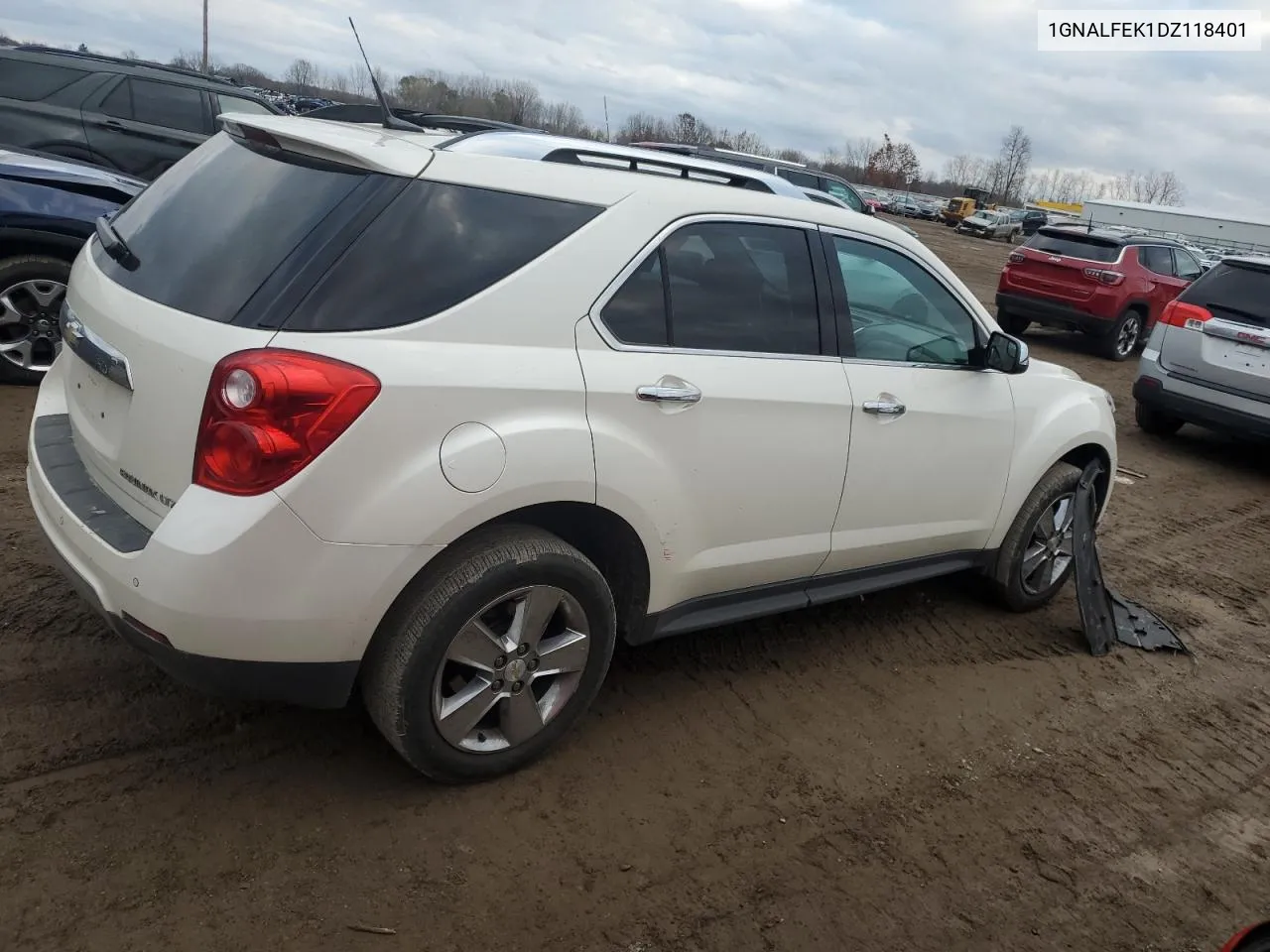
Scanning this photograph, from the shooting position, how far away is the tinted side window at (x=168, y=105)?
9.20 m

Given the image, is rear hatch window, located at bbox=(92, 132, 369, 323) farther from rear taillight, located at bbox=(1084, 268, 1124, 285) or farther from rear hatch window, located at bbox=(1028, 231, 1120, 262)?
rear hatch window, located at bbox=(1028, 231, 1120, 262)

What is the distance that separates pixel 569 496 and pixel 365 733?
1.09 metres

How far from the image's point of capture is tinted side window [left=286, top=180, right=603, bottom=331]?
251 cm

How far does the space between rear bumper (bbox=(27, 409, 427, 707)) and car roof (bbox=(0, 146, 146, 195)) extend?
4125 mm

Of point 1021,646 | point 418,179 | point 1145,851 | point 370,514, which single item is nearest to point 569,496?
point 370,514

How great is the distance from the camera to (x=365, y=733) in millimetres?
3164

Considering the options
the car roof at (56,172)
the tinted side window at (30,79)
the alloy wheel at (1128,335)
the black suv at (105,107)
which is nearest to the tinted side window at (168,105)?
the black suv at (105,107)

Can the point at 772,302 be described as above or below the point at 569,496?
above

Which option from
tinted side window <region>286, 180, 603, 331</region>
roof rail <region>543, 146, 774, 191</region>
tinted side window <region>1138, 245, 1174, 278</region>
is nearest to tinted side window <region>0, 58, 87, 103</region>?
roof rail <region>543, 146, 774, 191</region>

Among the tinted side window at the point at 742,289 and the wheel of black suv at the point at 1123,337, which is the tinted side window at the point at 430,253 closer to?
the tinted side window at the point at 742,289

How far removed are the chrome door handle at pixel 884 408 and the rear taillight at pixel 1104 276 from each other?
11.1 m

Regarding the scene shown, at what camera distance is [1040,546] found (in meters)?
4.70

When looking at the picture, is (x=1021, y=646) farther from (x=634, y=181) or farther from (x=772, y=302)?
(x=634, y=181)

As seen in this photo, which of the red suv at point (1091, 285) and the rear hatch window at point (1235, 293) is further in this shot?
the red suv at point (1091, 285)
